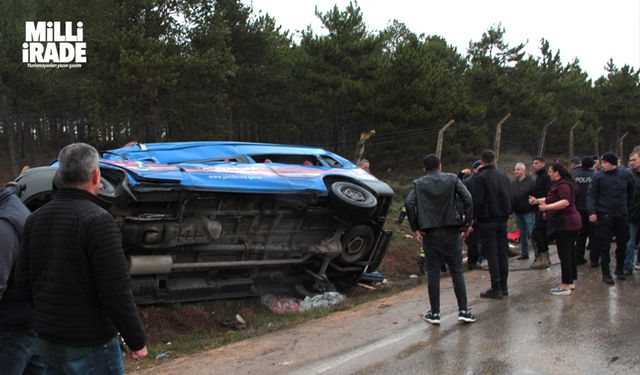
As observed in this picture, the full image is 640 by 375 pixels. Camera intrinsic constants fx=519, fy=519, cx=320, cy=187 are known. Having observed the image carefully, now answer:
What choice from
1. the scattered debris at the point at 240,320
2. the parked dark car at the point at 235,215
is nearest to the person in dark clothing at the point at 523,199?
the parked dark car at the point at 235,215

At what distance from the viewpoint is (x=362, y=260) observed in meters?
8.12

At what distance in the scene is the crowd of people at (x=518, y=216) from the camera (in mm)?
5387

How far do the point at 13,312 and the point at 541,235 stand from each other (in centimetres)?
794

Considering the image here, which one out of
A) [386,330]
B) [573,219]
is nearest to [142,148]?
[386,330]

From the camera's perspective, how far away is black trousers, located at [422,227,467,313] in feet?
17.6

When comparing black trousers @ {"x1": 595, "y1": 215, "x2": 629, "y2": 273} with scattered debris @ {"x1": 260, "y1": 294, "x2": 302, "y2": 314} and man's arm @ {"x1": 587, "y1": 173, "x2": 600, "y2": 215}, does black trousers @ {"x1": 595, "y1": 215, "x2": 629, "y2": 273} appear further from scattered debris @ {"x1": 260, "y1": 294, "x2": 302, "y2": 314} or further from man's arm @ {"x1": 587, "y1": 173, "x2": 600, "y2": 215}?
scattered debris @ {"x1": 260, "y1": 294, "x2": 302, "y2": 314}

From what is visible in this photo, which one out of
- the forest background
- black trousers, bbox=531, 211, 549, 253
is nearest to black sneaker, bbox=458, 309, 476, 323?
black trousers, bbox=531, 211, 549, 253

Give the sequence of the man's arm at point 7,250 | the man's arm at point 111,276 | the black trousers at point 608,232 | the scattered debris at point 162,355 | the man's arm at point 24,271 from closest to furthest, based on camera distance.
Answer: the man's arm at point 111,276
the man's arm at point 24,271
the man's arm at point 7,250
the scattered debris at point 162,355
the black trousers at point 608,232

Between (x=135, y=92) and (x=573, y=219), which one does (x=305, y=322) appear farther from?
(x=135, y=92)

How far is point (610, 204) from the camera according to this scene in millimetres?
6930

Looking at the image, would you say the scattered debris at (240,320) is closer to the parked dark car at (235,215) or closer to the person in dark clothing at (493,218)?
the parked dark car at (235,215)

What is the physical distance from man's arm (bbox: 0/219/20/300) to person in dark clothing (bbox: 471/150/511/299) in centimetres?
516

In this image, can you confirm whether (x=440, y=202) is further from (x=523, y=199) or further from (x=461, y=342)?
(x=523, y=199)

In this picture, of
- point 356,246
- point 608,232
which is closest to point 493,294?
point 608,232
